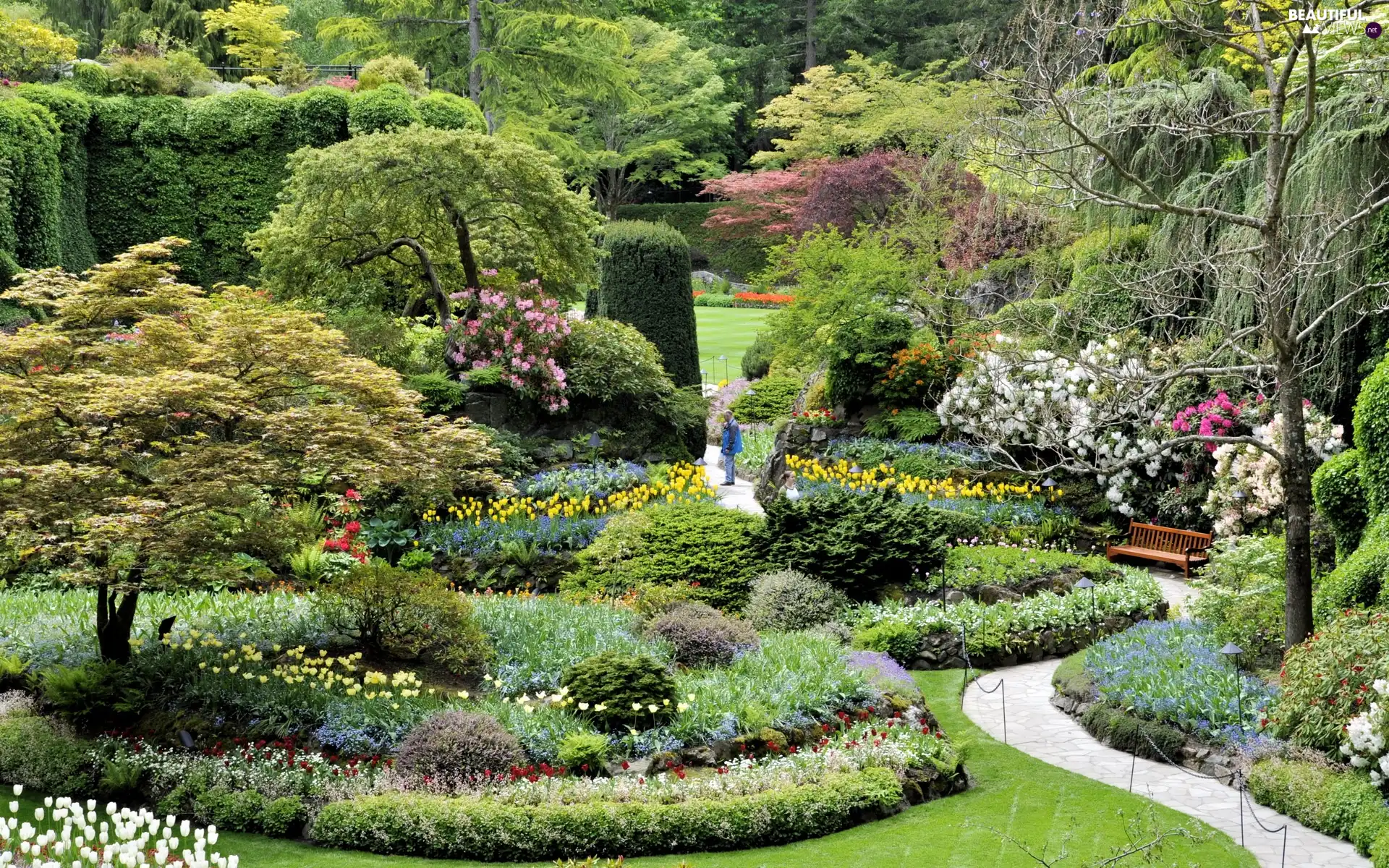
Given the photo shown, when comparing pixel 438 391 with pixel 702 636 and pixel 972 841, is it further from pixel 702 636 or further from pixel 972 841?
pixel 972 841

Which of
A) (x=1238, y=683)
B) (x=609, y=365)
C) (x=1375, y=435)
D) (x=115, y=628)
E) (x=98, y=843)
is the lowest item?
(x=98, y=843)

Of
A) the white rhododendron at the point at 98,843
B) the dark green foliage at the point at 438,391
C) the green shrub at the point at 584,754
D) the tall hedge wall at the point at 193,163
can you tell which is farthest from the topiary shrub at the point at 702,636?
the tall hedge wall at the point at 193,163

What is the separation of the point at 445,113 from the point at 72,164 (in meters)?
6.87

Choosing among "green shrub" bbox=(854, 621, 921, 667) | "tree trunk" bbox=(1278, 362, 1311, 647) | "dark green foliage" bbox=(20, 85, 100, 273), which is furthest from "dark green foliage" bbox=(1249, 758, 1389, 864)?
"dark green foliage" bbox=(20, 85, 100, 273)

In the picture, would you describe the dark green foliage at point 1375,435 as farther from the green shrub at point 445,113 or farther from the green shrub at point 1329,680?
the green shrub at point 445,113

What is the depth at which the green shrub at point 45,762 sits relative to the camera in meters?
8.77

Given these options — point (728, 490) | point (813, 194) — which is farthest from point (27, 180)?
point (813, 194)

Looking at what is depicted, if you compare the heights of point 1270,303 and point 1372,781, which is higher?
point 1270,303

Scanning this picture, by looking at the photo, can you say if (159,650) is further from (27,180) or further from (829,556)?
(27,180)

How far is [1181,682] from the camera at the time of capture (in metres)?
10.1

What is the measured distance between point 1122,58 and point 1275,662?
2121cm

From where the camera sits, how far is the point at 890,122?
108 ft

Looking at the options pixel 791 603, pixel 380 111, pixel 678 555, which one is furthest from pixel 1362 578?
pixel 380 111

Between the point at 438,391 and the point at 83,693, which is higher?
the point at 438,391
